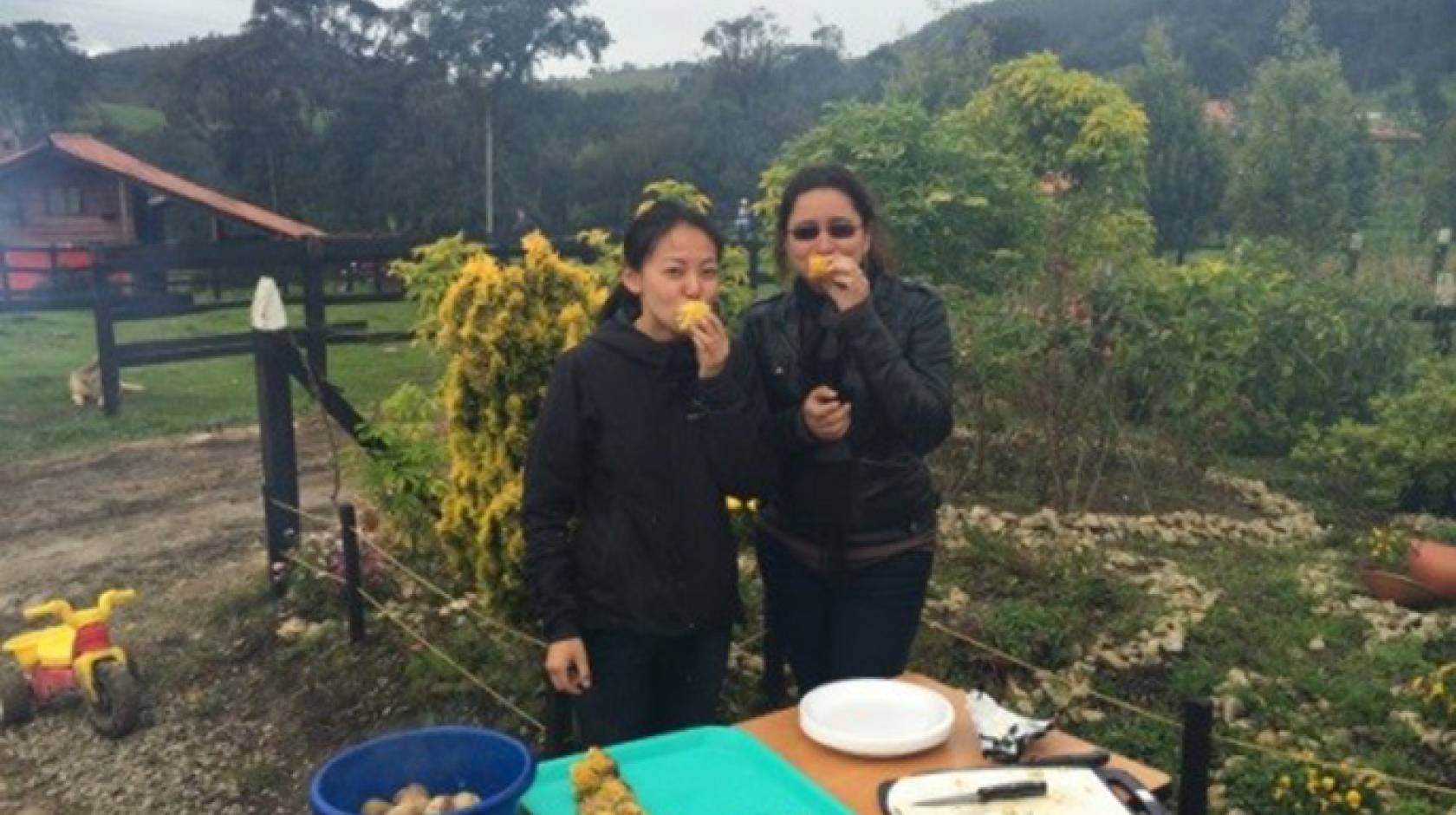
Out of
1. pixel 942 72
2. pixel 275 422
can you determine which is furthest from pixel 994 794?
pixel 942 72

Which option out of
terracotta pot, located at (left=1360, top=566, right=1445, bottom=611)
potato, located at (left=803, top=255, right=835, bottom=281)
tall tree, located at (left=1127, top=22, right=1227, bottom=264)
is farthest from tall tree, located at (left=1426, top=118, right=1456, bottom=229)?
potato, located at (left=803, top=255, right=835, bottom=281)

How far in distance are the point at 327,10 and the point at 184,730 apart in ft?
167

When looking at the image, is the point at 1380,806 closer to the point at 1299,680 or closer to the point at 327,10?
the point at 1299,680

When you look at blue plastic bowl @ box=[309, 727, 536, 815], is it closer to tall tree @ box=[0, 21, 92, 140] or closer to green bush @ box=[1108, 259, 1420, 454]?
green bush @ box=[1108, 259, 1420, 454]

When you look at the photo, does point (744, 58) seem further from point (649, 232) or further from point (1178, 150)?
point (649, 232)

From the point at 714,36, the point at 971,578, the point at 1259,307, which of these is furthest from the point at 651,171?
the point at 971,578

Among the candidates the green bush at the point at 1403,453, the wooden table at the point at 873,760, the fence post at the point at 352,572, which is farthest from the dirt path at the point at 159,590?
the green bush at the point at 1403,453

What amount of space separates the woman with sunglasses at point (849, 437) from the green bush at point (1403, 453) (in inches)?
246

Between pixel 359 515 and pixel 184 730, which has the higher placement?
pixel 359 515

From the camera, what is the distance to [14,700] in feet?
16.4

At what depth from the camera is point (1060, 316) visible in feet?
24.9

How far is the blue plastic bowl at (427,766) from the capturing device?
5.97 ft

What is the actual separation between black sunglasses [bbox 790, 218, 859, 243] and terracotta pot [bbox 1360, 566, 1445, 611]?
4.41 m

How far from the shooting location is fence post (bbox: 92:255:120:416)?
40.0ft
